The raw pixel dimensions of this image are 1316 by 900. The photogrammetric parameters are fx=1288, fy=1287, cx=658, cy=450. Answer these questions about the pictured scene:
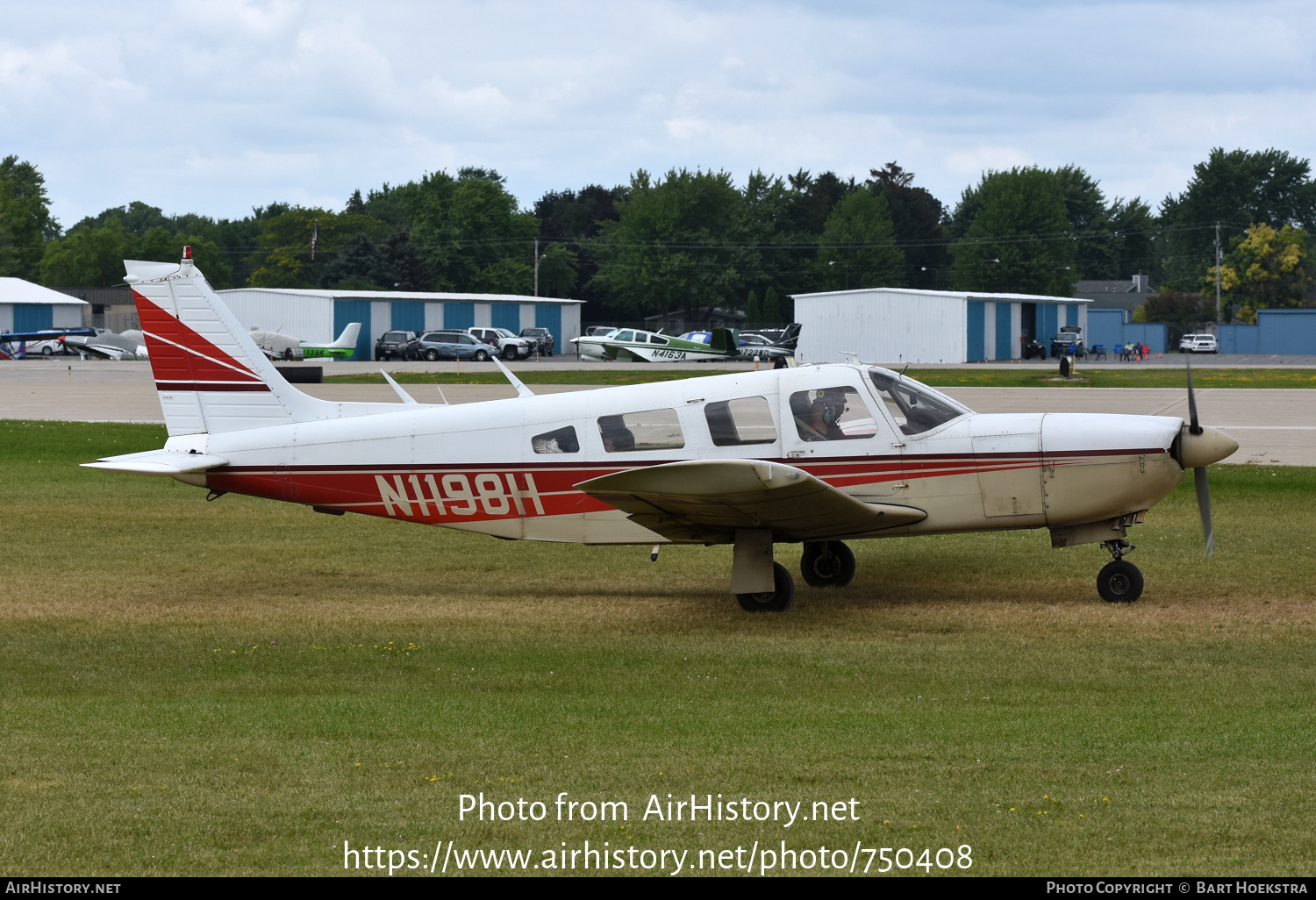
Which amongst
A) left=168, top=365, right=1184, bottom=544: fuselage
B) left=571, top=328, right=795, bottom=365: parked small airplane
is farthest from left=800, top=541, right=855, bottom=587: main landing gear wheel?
left=571, top=328, right=795, bottom=365: parked small airplane

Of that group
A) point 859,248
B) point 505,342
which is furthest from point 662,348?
point 859,248

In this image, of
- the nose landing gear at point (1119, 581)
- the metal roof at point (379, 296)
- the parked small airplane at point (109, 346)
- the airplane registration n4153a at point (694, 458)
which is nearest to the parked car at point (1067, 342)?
the metal roof at point (379, 296)

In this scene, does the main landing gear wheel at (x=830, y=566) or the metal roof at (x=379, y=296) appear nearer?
the main landing gear wheel at (x=830, y=566)

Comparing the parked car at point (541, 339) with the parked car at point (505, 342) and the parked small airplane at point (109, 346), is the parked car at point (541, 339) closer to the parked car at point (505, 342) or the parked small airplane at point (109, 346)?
the parked car at point (505, 342)

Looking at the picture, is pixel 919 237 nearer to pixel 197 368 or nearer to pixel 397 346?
pixel 397 346

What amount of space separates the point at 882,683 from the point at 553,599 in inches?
171

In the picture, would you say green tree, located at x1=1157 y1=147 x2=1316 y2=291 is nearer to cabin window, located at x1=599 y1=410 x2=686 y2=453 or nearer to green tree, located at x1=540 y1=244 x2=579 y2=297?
green tree, located at x1=540 y1=244 x2=579 y2=297

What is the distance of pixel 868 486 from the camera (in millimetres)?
11211

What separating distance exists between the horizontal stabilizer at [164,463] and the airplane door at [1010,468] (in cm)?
698

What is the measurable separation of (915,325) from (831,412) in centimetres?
6352

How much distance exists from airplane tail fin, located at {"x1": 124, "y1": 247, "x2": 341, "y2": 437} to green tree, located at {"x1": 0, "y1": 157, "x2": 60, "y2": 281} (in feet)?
402

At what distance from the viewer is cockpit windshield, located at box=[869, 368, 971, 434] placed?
11.2 meters

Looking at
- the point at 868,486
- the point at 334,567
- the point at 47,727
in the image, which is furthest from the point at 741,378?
the point at 47,727

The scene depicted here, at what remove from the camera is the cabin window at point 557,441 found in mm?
11641
